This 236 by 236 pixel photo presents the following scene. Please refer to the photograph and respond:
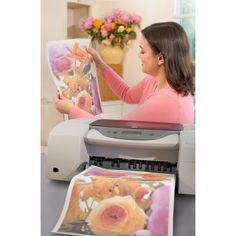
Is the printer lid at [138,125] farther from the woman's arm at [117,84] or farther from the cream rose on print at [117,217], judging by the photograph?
the cream rose on print at [117,217]

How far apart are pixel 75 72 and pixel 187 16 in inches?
14.2

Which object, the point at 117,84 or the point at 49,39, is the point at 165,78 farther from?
the point at 49,39

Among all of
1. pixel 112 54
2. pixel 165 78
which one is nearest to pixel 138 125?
pixel 165 78

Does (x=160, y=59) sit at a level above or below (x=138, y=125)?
above

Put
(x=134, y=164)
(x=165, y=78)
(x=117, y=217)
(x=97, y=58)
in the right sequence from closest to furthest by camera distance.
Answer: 1. (x=117, y=217)
2. (x=134, y=164)
3. (x=165, y=78)
4. (x=97, y=58)

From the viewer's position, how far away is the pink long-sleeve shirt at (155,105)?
0.96m

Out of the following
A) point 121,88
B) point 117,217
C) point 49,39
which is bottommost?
point 117,217

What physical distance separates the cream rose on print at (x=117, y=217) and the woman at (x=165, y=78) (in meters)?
0.33

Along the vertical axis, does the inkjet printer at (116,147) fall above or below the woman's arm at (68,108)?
below

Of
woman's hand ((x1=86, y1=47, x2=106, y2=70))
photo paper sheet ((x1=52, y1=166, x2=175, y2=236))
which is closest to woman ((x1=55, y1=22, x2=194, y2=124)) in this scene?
woman's hand ((x1=86, y1=47, x2=106, y2=70))

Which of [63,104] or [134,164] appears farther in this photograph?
[63,104]

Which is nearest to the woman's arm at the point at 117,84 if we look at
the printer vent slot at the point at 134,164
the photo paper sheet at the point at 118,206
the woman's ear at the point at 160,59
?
the woman's ear at the point at 160,59

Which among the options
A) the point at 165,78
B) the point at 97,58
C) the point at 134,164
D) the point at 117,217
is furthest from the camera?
the point at 97,58

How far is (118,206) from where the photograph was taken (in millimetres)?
691
